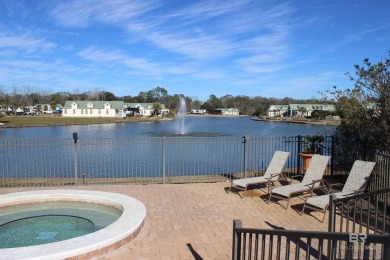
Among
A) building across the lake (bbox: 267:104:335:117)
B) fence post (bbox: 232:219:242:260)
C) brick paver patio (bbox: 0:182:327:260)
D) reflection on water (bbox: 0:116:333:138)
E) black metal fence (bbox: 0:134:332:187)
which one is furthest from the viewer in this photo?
building across the lake (bbox: 267:104:335:117)

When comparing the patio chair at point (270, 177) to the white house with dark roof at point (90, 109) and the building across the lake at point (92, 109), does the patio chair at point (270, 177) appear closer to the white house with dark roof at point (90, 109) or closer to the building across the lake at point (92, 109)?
the building across the lake at point (92, 109)

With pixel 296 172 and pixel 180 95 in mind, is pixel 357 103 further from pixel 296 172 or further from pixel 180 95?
pixel 180 95

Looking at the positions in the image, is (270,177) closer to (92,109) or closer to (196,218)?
(196,218)

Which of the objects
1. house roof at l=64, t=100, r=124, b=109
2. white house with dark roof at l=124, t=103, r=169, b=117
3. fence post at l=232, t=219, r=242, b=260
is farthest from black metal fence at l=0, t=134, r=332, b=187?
white house with dark roof at l=124, t=103, r=169, b=117

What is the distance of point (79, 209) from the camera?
7859mm

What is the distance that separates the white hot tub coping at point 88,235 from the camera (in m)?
4.80

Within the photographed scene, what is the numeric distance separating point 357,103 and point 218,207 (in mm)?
5905

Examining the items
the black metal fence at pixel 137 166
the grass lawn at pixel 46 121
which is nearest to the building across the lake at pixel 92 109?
the grass lawn at pixel 46 121

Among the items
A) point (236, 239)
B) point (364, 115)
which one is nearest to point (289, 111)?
point (364, 115)

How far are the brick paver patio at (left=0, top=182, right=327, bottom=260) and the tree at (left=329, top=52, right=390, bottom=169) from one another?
10.4 feet

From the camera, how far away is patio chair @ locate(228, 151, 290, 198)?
360 inches

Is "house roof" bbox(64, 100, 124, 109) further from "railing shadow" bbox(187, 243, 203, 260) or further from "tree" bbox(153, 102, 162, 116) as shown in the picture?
"railing shadow" bbox(187, 243, 203, 260)

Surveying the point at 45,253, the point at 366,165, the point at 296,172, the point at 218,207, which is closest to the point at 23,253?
the point at 45,253

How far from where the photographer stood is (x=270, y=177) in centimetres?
906
